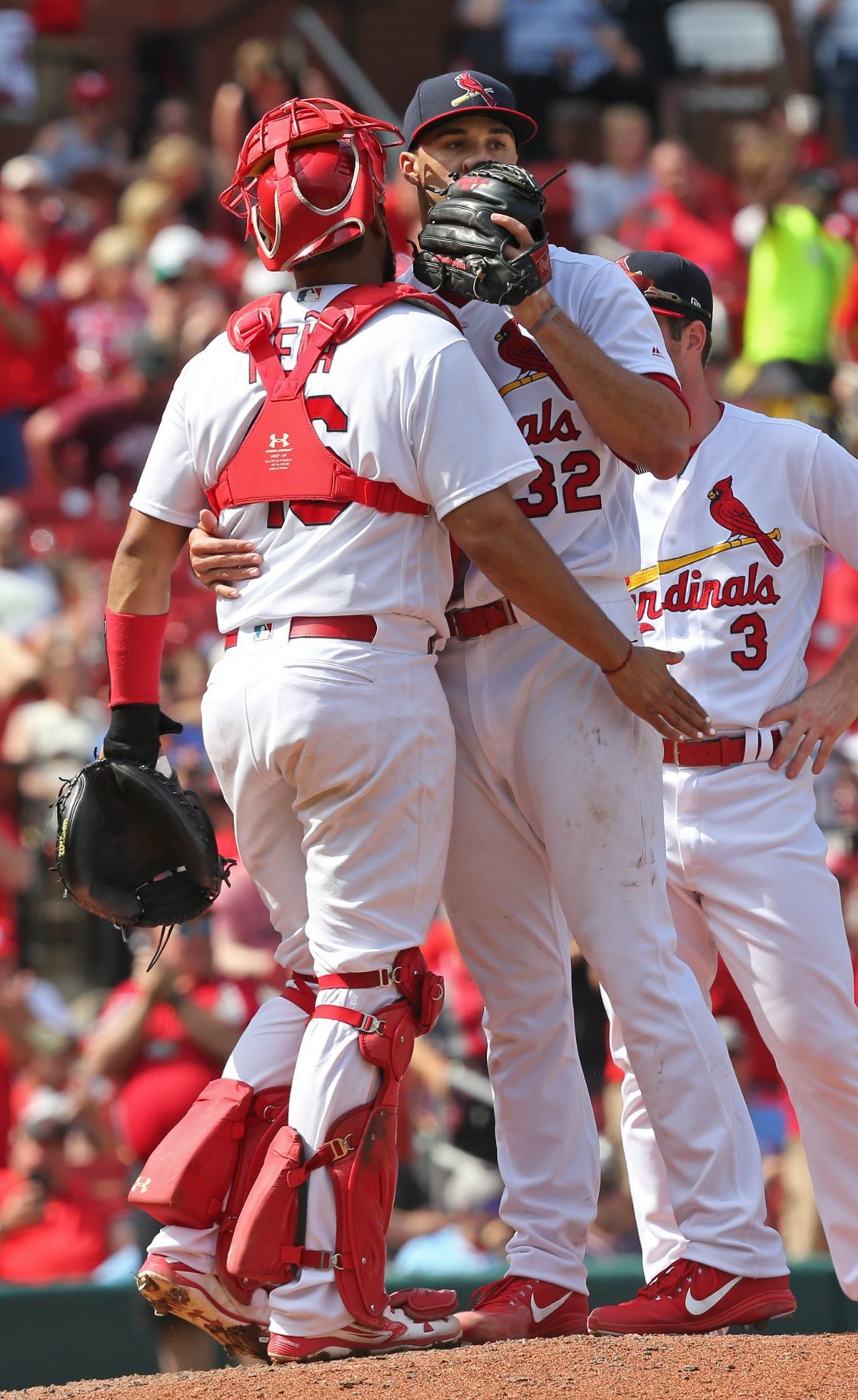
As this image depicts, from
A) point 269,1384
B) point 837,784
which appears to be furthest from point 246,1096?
point 837,784

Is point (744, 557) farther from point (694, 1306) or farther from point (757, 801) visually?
point (694, 1306)

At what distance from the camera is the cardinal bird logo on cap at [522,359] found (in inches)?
158

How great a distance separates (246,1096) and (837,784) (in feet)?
14.9

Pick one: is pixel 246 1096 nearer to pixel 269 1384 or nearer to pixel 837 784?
pixel 269 1384

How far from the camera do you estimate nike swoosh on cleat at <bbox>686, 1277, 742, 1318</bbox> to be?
390cm

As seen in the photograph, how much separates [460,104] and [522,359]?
554 mm

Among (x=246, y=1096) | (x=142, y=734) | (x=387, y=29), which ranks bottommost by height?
(x=246, y=1096)

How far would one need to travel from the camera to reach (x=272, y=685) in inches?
144

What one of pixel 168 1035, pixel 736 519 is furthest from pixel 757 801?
pixel 168 1035

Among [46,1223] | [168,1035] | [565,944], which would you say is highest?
[565,944]

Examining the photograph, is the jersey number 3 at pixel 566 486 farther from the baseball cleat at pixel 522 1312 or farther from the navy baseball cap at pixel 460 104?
the baseball cleat at pixel 522 1312

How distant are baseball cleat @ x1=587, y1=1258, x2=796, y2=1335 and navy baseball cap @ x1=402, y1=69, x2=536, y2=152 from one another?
2.46m

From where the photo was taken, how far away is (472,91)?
4.01 meters

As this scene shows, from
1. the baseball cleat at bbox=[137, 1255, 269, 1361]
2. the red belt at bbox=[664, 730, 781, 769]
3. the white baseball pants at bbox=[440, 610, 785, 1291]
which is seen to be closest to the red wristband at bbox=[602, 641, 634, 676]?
the white baseball pants at bbox=[440, 610, 785, 1291]
